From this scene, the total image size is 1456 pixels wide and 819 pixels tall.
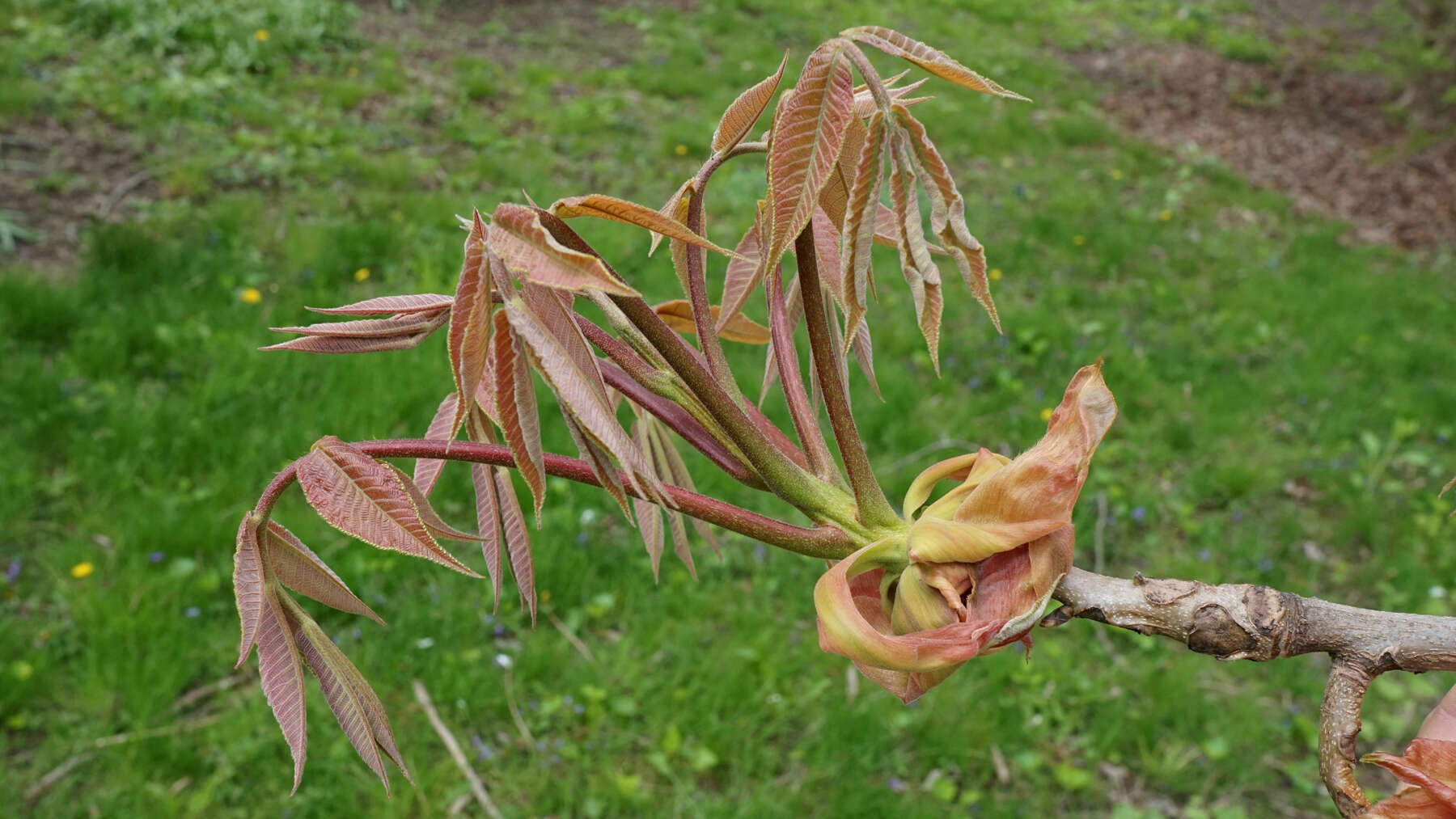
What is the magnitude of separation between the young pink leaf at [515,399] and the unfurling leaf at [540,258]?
34 millimetres

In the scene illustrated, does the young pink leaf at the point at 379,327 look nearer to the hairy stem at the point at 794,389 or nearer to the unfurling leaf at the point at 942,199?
the hairy stem at the point at 794,389

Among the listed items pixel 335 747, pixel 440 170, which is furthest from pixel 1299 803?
pixel 440 170

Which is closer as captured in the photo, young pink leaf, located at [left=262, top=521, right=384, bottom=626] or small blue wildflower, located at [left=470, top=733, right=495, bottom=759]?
young pink leaf, located at [left=262, top=521, right=384, bottom=626]

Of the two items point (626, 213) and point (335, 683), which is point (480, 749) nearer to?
point (335, 683)

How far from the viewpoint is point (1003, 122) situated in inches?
264

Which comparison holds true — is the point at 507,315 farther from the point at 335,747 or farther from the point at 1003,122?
the point at 1003,122

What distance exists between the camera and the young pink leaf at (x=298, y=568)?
0.89 meters

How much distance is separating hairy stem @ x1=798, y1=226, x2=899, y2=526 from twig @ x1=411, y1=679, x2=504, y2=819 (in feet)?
6.79

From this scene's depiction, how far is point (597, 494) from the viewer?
3.58 m

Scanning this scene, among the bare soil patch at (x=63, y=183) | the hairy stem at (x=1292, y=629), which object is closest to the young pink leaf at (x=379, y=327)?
the hairy stem at (x=1292, y=629)

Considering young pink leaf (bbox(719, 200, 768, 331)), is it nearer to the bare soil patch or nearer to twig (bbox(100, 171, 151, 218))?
the bare soil patch

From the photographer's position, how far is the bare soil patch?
13.5ft

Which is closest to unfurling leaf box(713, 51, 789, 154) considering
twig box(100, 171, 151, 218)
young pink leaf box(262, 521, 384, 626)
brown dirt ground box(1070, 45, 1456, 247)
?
young pink leaf box(262, 521, 384, 626)

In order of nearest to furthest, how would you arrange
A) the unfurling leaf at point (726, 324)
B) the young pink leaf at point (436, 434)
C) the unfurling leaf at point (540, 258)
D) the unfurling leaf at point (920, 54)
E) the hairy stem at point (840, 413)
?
the unfurling leaf at point (540, 258), the unfurling leaf at point (920, 54), the hairy stem at point (840, 413), the young pink leaf at point (436, 434), the unfurling leaf at point (726, 324)
